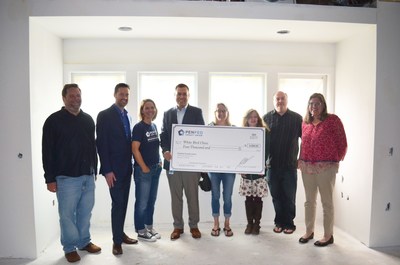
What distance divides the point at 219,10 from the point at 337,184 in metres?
2.67

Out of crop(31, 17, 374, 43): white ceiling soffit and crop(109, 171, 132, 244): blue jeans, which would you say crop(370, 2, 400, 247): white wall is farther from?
crop(109, 171, 132, 244): blue jeans

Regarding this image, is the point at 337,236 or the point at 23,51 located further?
the point at 337,236

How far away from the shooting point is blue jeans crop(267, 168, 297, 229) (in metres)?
3.88

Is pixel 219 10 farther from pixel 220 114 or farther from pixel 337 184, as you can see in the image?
pixel 337 184

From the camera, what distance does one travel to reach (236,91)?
4504 mm

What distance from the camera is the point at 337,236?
3963 millimetres

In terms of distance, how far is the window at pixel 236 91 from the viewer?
448cm

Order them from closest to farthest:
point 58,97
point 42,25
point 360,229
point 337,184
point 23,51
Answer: point 23,51 < point 42,25 < point 360,229 < point 58,97 < point 337,184

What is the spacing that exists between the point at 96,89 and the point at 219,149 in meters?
1.93

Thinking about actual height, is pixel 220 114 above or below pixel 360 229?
above

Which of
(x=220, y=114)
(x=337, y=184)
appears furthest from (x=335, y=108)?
(x=220, y=114)

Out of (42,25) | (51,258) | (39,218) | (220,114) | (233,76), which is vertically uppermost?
(42,25)

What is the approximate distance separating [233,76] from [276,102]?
88 centimetres

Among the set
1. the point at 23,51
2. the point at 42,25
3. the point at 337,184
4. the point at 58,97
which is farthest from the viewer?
the point at 337,184
